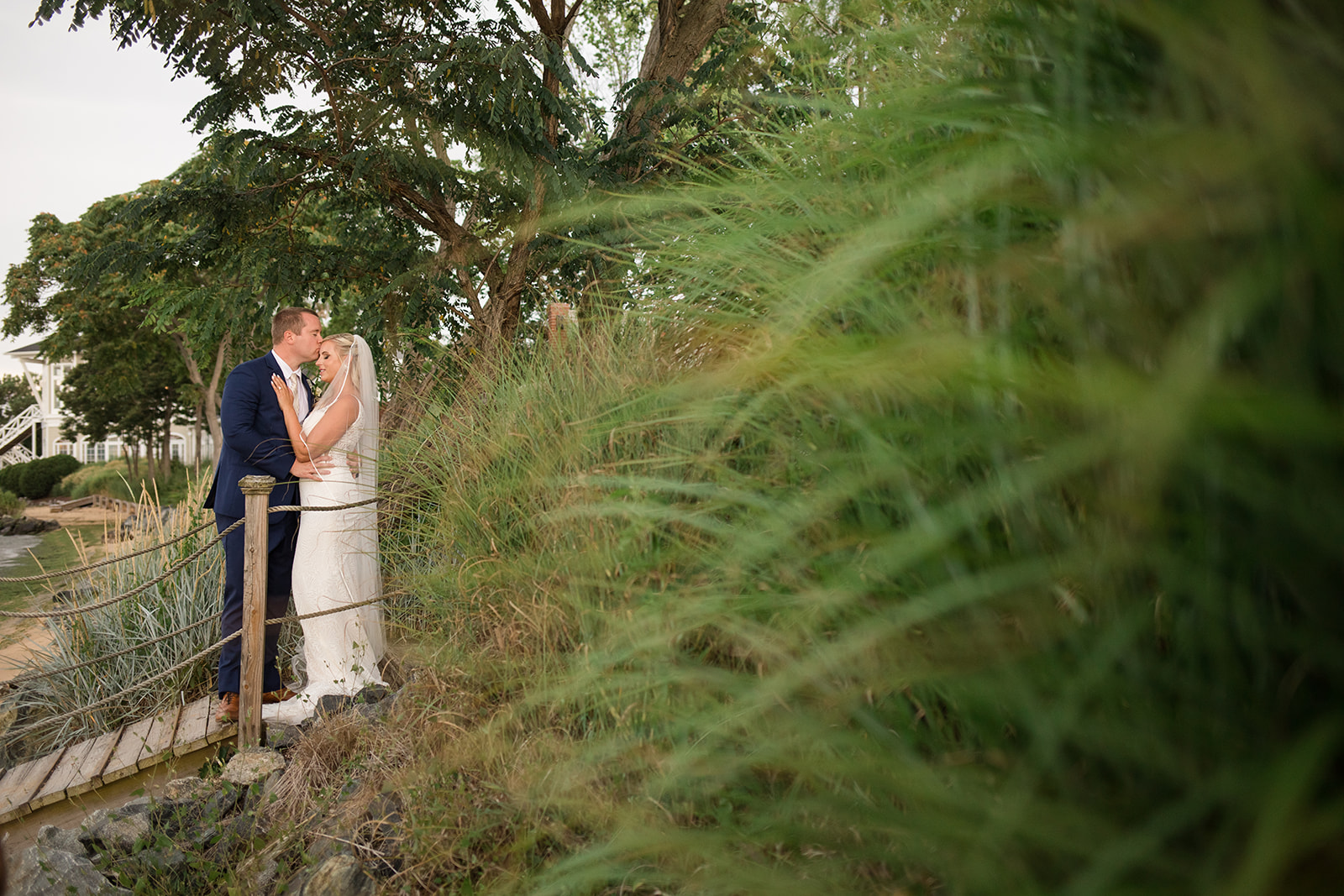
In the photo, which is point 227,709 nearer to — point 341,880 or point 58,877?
point 58,877

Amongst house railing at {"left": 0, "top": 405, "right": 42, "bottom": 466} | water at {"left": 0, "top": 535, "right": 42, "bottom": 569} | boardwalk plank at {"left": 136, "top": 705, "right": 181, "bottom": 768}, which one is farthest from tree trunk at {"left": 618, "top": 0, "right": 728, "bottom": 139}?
house railing at {"left": 0, "top": 405, "right": 42, "bottom": 466}

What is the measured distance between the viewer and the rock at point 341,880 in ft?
8.07

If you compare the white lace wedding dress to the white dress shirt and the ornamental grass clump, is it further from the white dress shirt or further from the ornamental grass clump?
the ornamental grass clump

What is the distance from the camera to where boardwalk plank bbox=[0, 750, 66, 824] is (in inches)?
159

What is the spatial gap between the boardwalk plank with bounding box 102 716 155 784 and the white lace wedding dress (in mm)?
865

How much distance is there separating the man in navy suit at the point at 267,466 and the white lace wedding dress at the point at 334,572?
0.15 meters

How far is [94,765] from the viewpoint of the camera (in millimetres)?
4266

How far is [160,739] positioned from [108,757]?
288 millimetres

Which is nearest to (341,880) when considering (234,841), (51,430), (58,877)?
(234,841)

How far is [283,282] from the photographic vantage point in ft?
23.9

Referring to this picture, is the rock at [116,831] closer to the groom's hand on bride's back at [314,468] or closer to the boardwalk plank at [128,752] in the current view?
the boardwalk plank at [128,752]

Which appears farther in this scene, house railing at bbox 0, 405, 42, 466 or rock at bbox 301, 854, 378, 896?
house railing at bbox 0, 405, 42, 466

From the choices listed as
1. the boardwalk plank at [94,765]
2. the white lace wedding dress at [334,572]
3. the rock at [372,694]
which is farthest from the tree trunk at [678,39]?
the boardwalk plank at [94,765]

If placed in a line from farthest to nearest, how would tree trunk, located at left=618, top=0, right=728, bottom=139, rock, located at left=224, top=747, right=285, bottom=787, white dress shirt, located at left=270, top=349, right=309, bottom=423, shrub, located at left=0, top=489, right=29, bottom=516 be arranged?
shrub, located at left=0, top=489, right=29, bottom=516 < tree trunk, located at left=618, top=0, right=728, bottom=139 < white dress shirt, located at left=270, top=349, right=309, bottom=423 < rock, located at left=224, top=747, right=285, bottom=787
